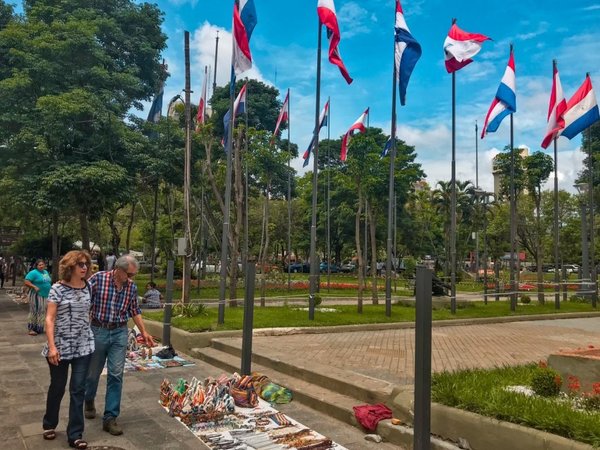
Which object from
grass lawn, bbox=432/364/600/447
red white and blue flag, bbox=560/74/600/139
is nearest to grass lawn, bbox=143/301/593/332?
red white and blue flag, bbox=560/74/600/139

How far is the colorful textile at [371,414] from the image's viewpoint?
17.3 ft

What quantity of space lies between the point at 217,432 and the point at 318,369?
7.13 ft

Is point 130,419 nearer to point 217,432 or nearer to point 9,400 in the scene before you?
point 217,432

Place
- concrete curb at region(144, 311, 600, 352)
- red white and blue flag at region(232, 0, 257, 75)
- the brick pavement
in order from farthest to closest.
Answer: red white and blue flag at region(232, 0, 257, 75), concrete curb at region(144, 311, 600, 352), the brick pavement

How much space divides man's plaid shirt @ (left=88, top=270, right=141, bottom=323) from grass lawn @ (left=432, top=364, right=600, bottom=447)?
3.14m

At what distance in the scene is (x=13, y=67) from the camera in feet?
57.5

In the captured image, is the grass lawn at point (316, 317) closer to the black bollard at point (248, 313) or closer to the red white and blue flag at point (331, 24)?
the black bollard at point (248, 313)

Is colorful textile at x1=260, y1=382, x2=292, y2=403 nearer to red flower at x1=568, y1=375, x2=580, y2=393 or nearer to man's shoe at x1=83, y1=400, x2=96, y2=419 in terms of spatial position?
man's shoe at x1=83, y1=400, x2=96, y2=419

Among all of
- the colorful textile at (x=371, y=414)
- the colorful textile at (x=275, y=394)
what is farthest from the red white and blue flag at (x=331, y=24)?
the colorful textile at (x=371, y=414)

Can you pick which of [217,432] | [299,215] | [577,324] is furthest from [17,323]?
[299,215]

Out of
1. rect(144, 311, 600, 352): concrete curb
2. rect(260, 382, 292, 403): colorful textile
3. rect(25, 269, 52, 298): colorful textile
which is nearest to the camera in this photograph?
rect(260, 382, 292, 403): colorful textile

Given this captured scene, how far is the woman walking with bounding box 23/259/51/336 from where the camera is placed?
Result: 37.7ft

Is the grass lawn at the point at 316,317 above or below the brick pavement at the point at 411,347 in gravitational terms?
above

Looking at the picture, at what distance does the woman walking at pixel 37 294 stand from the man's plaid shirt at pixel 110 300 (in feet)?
23.3
